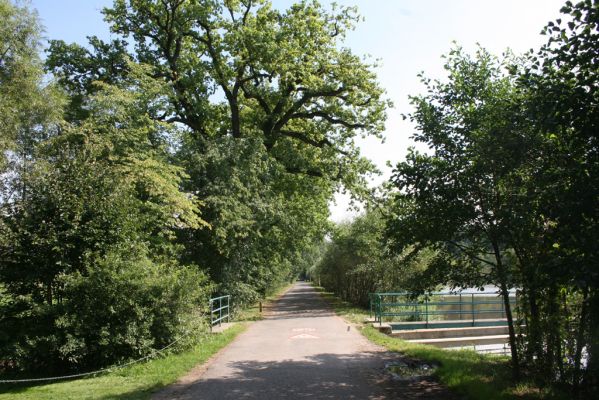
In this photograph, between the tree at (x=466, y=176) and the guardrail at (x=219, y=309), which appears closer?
the tree at (x=466, y=176)

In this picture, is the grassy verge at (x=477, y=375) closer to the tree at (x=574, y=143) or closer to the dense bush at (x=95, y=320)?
the tree at (x=574, y=143)

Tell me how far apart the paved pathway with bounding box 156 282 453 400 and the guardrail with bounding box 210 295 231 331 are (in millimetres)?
2657

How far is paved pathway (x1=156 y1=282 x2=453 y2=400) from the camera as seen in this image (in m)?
8.16

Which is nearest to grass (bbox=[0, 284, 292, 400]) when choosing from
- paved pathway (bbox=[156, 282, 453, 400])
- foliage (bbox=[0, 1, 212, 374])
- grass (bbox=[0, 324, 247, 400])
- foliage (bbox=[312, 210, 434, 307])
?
grass (bbox=[0, 324, 247, 400])

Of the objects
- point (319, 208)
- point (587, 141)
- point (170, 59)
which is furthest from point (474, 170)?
point (319, 208)

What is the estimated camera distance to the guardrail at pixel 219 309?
57.2 feet

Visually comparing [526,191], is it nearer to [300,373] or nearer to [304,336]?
[300,373]

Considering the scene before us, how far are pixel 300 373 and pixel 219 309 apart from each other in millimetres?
8783

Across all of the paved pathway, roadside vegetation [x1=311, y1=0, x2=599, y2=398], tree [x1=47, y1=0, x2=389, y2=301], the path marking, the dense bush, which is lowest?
the path marking

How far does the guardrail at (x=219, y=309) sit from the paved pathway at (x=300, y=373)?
2.66 metres

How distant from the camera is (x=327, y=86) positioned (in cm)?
2348

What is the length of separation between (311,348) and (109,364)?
5.00m

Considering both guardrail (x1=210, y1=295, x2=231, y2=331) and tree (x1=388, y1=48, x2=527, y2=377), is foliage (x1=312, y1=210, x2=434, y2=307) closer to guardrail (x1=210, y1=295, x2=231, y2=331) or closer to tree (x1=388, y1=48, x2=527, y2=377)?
guardrail (x1=210, y1=295, x2=231, y2=331)

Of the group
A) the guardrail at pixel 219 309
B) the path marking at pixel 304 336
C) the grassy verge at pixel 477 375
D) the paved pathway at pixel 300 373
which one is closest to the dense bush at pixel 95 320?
the paved pathway at pixel 300 373
